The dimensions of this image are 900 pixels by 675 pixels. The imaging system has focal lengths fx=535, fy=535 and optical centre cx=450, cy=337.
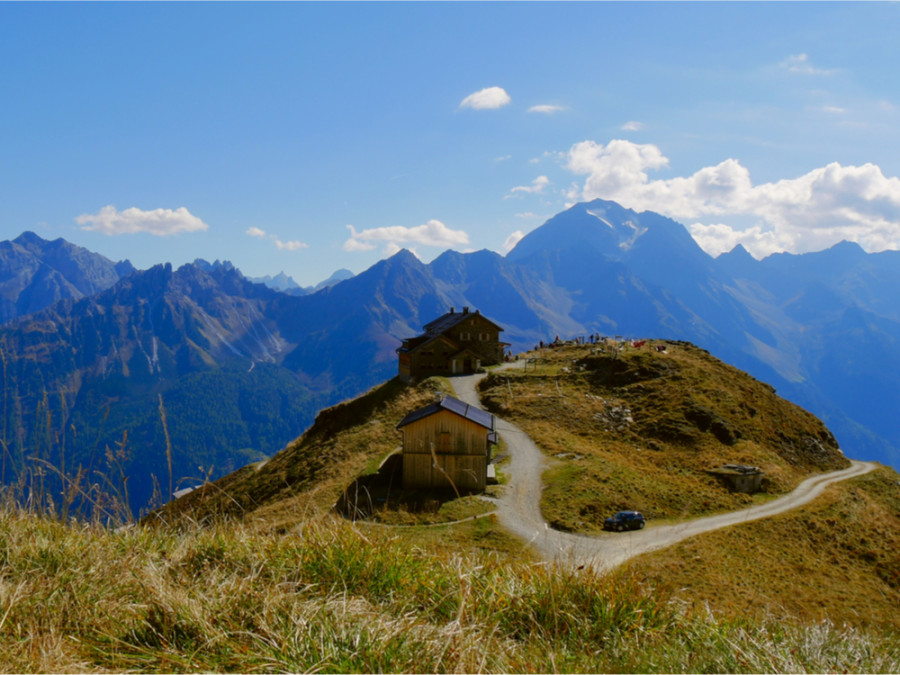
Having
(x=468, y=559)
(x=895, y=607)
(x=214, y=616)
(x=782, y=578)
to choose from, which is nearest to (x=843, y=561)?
(x=895, y=607)

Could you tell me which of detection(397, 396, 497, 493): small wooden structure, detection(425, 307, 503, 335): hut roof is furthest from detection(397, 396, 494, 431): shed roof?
detection(425, 307, 503, 335): hut roof

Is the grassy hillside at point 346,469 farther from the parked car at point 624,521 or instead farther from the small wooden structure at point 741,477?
the small wooden structure at point 741,477

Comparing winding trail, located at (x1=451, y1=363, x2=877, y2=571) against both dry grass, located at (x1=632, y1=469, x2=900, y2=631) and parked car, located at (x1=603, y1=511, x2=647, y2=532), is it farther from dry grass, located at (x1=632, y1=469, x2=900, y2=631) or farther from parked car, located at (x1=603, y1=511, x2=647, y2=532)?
dry grass, located at (x1=632, y1=469, x2=900, y2=631)

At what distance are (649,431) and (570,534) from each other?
25483 mm

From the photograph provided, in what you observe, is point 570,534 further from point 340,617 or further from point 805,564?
point 340,617

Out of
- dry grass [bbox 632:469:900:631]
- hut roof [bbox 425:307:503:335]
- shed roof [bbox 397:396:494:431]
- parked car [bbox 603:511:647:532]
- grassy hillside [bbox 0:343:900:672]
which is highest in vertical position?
hut roof [bbox 425:307:503:335]

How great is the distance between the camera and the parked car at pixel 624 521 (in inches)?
1241

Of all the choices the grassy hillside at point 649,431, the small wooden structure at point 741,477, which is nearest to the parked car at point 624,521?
the grassy hillside at point 649,431

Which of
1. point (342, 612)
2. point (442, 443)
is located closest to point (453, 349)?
point (442, 443)

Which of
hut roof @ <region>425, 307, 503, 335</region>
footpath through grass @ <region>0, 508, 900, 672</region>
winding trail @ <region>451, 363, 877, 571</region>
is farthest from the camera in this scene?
hut roof @ <region>425, 307, 503, 335</region>

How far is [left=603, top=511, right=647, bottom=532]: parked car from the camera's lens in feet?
103

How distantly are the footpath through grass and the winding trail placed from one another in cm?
1429

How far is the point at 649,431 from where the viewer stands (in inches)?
2053

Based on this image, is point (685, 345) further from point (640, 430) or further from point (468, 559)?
point (468, 559)
